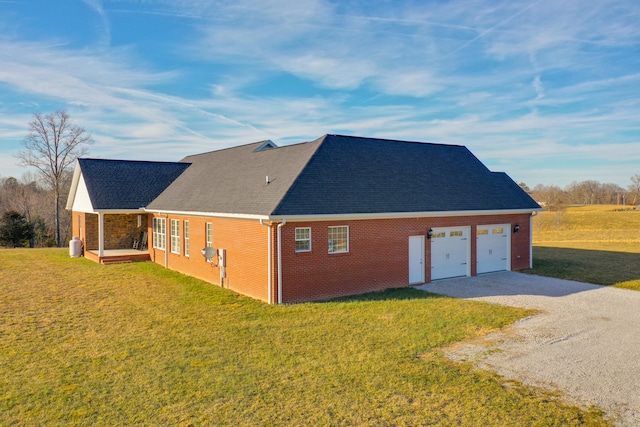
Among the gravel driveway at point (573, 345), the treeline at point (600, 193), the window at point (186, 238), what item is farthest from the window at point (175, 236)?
the treeline at point (600, 193)

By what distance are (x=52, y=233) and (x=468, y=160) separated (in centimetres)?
4136

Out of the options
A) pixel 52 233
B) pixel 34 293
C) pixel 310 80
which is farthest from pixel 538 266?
pixel 52 233

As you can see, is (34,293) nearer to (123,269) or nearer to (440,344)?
(123,269)

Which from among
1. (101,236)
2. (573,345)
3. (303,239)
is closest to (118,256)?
(101,236)

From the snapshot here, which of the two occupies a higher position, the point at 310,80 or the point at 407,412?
the point at 310,80

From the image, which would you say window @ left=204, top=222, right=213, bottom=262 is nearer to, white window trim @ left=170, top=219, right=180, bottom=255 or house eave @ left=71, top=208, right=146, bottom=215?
white window trim @ left=170, top=219, right=180, bottom=255

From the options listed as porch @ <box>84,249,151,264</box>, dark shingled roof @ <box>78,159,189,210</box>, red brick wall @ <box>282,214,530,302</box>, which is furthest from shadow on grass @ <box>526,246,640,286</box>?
dark shingled roof @ <box>78,159,189,210</box>

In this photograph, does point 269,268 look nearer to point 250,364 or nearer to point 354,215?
point 354,215

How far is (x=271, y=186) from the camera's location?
48.9 feet

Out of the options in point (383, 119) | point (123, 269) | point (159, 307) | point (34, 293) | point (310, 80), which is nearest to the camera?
point (159, 307)

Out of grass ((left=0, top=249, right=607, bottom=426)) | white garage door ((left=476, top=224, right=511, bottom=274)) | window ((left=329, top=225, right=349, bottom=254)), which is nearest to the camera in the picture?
grass ((left=0, top=249, right=607, bottom=426))

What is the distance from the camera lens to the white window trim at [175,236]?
19375 millimetres

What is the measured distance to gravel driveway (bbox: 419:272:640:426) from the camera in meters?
7.04

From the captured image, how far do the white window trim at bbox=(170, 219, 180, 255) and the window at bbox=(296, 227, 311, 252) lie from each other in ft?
26.3
